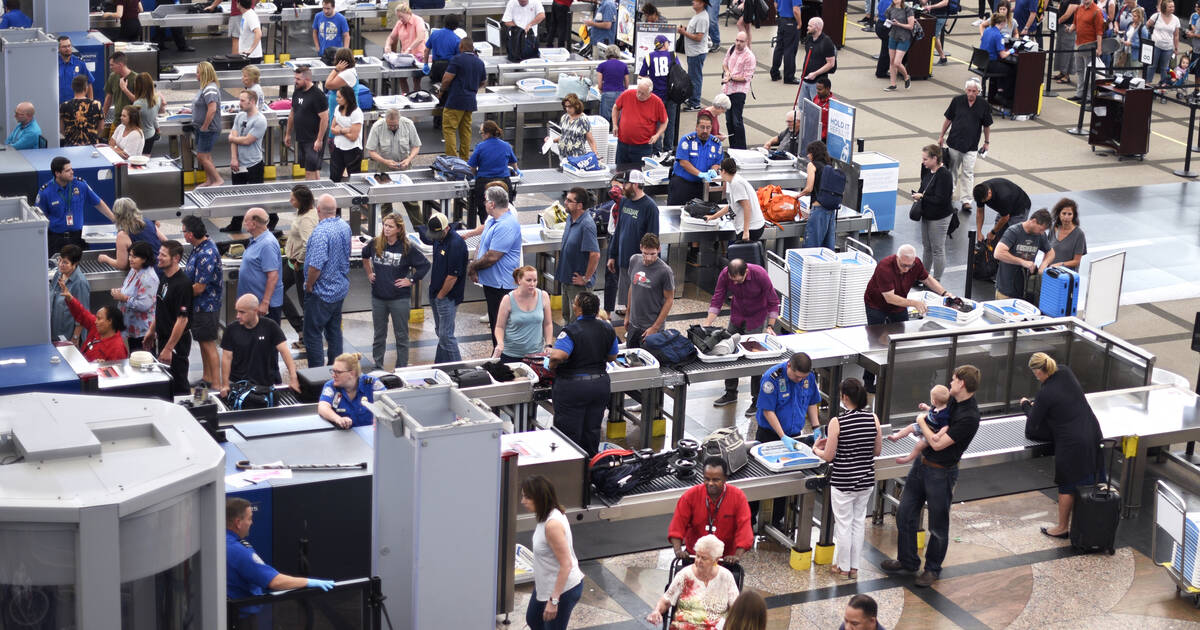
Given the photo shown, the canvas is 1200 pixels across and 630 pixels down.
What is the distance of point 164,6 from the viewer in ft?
75.3

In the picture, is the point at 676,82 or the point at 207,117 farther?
the point at 676,82

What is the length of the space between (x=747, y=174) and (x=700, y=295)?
182 centimetres

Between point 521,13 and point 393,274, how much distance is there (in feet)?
34.0

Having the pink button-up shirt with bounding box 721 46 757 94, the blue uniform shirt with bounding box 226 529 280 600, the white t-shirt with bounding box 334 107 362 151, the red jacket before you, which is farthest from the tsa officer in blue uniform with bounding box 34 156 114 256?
the pink button-up shirt with bounding box 721 46 757 94

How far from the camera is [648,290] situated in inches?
492

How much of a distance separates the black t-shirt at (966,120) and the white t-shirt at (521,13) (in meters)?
A: 6.76

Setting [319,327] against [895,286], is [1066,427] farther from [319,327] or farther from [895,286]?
[319,327]

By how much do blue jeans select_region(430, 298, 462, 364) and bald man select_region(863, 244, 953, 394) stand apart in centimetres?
350

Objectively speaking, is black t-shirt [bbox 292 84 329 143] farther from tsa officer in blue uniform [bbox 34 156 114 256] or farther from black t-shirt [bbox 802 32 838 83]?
black t-shirt [bbox 802 32 838 83]

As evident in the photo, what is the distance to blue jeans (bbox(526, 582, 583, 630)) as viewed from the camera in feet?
27.6

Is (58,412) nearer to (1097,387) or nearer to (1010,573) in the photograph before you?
(1010,573)

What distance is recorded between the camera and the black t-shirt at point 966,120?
695 inches

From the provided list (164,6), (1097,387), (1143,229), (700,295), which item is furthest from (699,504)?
(164,6)

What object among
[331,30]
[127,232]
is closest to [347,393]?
[127,232]
